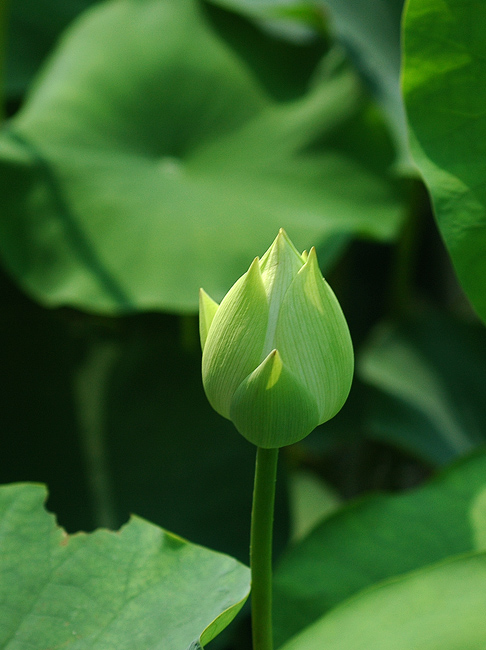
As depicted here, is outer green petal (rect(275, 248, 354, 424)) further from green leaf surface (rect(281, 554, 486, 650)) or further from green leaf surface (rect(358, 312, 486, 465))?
green leaf surface (rect(358, 312, 486, 465))

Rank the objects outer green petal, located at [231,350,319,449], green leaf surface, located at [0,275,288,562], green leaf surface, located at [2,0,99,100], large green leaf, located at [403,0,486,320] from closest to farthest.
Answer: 1. outer green petal, located at [231,350,319,449]
2. large green leaf, located at [403,0,486,320]
3. green leaf surface, located at [0,275,288,562]
4. green leaf surface, located at [2,0,99,100]

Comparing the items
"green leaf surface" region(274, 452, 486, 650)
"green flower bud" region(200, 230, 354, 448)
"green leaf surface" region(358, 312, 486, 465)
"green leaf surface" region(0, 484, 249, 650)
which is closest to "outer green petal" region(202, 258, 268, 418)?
"green flower bud" region(200, 230, 354, 448)

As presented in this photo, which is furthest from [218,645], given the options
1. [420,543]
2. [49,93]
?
[49,93]

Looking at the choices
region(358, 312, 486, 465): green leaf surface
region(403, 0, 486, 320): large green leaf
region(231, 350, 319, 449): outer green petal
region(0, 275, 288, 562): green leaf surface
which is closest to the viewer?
region(231, 350, 319, 449): outer green petal

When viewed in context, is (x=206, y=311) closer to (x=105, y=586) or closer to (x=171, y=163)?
(x=105, y=586)

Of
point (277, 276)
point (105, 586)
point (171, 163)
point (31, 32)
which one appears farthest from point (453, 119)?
point (31, 32)

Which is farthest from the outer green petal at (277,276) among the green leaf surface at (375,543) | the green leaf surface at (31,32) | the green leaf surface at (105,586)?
the green leaf surface at (31,32)

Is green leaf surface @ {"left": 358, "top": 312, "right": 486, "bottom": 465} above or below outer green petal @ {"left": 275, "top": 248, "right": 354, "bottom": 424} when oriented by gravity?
below
